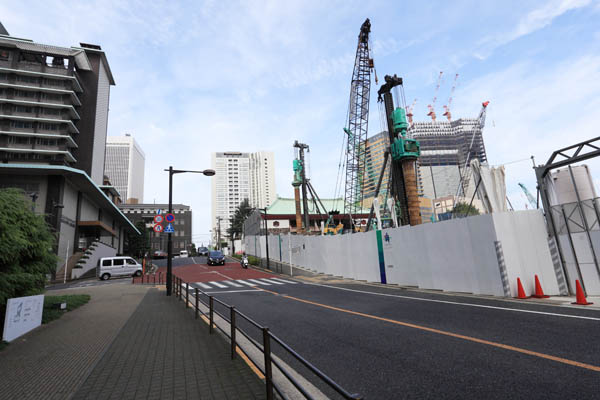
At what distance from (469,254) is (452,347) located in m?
6.96

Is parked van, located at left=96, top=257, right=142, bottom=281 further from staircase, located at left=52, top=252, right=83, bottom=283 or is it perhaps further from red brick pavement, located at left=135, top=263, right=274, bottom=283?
staircase, located at left=52, top=252, right=83, bottom=283

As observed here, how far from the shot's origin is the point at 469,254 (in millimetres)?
11125

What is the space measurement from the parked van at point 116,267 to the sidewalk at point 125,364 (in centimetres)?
2105

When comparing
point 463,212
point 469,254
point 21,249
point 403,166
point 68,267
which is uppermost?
point 403,166

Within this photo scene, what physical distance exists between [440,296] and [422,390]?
8240 millimetres

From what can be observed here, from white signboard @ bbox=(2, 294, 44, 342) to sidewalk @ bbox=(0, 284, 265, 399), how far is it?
0.22m

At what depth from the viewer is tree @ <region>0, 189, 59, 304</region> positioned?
7363 mm

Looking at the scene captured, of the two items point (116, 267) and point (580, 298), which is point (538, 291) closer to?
point (580, 298)

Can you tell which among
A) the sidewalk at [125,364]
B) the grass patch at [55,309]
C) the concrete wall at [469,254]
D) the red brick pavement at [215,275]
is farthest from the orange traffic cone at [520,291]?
the red brick pavement at [215,275]

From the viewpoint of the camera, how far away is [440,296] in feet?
36.1

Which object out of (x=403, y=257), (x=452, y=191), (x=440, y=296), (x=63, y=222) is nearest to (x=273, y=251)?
(x=63, y=222)

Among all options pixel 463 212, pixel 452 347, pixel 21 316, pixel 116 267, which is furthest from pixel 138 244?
pixel 452 347

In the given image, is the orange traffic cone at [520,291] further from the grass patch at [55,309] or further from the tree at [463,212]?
the grass patch at [55,309]

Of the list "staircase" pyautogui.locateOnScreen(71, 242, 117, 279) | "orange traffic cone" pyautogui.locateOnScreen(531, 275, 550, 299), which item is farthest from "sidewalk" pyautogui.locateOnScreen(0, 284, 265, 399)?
"staircase" pyautogui.locateOnScreen(71, 242, 117, 279)
